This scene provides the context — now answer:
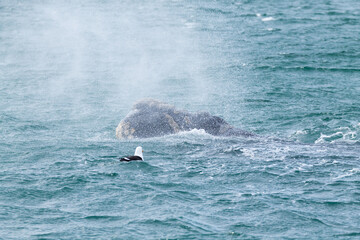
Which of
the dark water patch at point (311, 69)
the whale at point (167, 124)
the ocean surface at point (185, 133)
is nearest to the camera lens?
the ocean surface at point (185, 133)

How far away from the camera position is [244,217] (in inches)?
883

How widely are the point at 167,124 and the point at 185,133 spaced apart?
3.85ft

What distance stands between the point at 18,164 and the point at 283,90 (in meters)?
22.1

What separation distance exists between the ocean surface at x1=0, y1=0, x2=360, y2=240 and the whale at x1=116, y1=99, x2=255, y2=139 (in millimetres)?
725

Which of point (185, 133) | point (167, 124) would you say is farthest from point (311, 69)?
point (185, 133)

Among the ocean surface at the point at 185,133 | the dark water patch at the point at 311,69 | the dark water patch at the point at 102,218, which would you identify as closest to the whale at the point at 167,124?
the ocean surface at the point at 185,133

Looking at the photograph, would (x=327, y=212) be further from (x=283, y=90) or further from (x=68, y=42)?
(x=68, y=42)

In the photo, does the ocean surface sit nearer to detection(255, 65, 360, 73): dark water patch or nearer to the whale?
detection(255, 65, 360, 73): dark water patch

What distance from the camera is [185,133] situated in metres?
32.2

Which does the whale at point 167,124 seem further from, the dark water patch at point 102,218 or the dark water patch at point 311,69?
the dark water patch at point 311,69

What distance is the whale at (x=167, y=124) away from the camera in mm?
32500

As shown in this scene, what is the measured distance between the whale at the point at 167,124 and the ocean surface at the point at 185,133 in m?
0.73

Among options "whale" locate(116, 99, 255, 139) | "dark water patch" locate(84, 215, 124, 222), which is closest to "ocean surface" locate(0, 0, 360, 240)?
"dark water patch" locate(84, 215, 124, 222)

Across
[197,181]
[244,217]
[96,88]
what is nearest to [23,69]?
[96,88]
